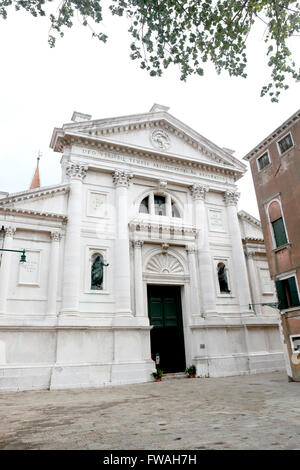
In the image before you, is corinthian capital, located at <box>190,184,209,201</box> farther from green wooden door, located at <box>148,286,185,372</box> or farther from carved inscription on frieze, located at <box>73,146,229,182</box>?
green wooden door, located at <box>148,286,185,372</box>

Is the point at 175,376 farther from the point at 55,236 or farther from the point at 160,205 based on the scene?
the point at 160,205

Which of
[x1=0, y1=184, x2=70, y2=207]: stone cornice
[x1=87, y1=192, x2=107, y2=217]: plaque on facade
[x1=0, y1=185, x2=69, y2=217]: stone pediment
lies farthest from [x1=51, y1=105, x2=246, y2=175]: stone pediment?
[x1=0, y1=185, x2=69, y2=217]: stone pediment

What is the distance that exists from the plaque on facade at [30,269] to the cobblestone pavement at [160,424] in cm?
781

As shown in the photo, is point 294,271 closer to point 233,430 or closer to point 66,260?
point 233,430

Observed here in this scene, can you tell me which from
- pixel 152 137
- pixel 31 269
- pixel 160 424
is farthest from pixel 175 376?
pixel 152 137

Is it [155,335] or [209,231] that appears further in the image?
[209,231]

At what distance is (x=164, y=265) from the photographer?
66.9 ft

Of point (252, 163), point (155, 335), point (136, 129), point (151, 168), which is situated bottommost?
point (155, 335)

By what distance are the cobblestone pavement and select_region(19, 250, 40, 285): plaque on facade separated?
25.6ft

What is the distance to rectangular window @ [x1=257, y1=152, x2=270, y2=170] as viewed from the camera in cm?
1551

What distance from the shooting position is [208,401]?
904cm

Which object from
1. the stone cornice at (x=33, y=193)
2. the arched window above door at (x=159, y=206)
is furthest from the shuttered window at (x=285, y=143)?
the stone cornice at (x=33, y=193)
